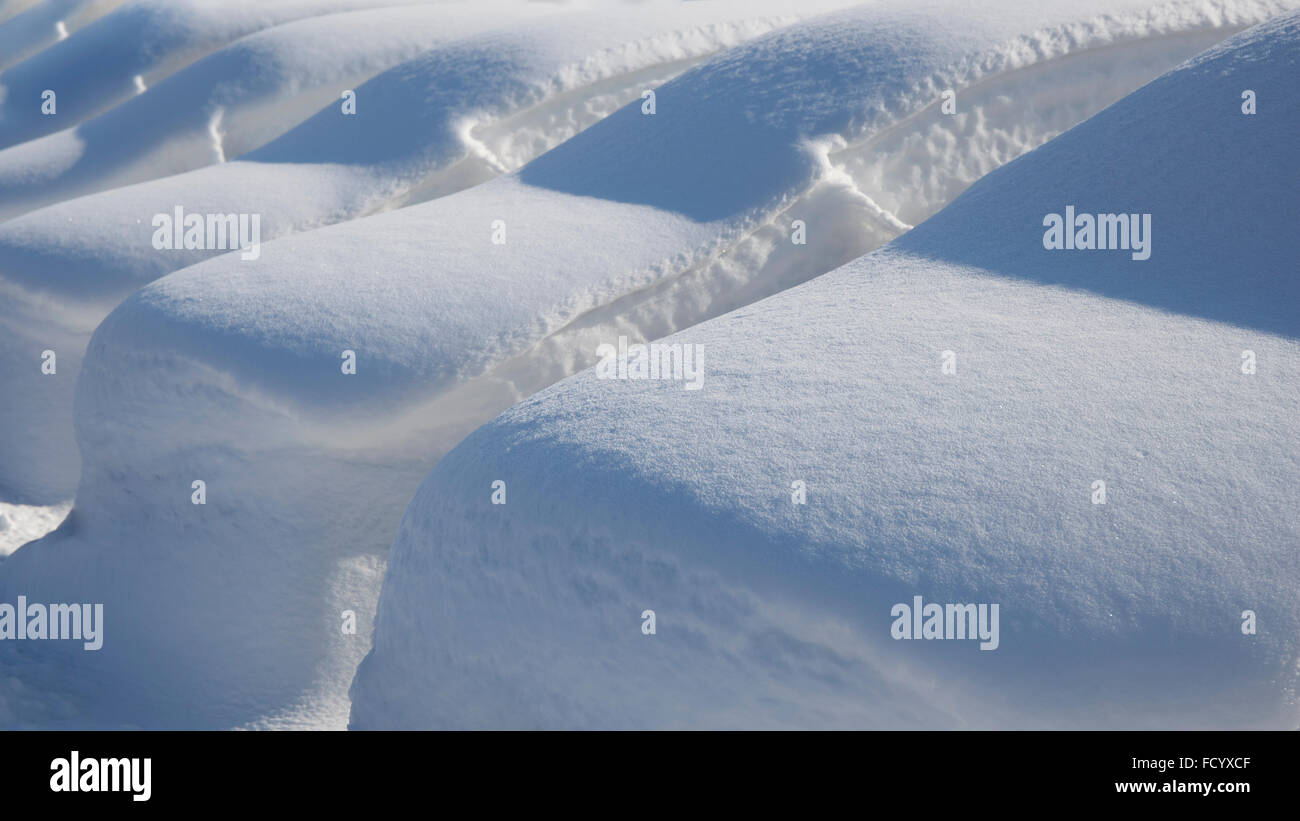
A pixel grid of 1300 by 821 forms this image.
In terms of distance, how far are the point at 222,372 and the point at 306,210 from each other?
5.22 ft

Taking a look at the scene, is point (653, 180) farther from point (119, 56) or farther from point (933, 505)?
point (119, 56)

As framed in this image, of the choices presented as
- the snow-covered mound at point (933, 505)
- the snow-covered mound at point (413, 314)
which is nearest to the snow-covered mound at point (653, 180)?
the snow-covered mound at point (413, 314)

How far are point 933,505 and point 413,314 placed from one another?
1.68 meters

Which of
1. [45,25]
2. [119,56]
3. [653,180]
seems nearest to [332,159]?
[653,180]

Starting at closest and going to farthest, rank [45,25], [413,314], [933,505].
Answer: [933,505] < [413,314] < [45,25]

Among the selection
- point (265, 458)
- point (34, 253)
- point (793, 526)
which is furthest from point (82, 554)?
point (793, 526)

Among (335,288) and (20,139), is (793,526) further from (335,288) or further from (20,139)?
(20,139)

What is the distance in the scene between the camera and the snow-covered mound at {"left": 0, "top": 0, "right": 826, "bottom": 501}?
443 centimetres

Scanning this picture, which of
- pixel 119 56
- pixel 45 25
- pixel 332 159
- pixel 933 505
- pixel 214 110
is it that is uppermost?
pixel 45 25

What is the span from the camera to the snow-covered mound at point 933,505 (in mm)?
1987

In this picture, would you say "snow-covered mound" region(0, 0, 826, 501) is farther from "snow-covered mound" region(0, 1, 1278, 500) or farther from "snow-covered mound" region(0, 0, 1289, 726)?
→ "snow-covered mound" region(0, 0, 1289, 726)

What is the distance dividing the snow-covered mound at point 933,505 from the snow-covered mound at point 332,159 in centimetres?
222

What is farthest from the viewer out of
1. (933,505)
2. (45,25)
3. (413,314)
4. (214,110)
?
(45,25)

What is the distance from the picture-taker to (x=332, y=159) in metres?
4.96
